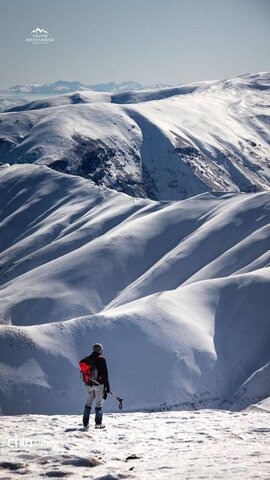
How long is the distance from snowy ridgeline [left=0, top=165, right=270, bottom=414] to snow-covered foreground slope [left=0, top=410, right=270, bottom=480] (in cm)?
2249

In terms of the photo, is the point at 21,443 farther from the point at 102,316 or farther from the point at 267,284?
the point at 267,284

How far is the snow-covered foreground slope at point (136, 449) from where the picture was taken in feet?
37.9

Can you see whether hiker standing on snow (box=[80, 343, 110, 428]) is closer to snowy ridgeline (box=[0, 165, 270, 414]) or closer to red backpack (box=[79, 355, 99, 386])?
red backpack (box=[79, 355, 99, 386])

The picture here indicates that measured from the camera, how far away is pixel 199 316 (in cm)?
5047

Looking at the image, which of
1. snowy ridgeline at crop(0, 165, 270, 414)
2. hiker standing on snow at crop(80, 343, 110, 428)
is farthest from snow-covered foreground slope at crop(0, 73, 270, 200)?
hiker standing on snow at crop(80, 343, 110, 428)

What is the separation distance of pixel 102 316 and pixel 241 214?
4168 centimetres

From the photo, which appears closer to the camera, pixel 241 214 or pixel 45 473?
pixel 45 473

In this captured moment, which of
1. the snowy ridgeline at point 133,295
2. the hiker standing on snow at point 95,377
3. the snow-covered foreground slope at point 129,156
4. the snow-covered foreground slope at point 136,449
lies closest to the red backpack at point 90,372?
the hiker standing on snow at point 95,377

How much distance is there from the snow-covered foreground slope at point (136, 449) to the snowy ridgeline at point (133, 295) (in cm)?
2249

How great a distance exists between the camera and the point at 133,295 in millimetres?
69375

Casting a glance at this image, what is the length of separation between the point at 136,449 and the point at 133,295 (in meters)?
55.5

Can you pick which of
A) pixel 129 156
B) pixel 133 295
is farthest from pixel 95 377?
Result: pixel 129 156

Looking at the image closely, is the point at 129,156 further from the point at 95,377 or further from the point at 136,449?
the point at 136,449

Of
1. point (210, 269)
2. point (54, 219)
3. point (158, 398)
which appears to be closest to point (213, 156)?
point (54, 219)
